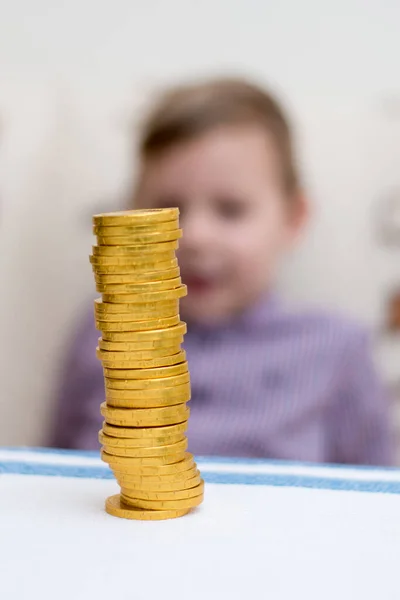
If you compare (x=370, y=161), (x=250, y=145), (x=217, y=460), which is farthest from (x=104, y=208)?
(x=217, y=460)

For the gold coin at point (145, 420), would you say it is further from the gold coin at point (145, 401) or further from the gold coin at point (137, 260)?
the gold coin at point (137, 260)

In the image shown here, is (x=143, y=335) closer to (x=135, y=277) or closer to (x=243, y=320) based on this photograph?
(x=135, y=277)

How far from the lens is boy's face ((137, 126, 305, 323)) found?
64.2 inches

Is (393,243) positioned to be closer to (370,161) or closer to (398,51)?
(370,161)

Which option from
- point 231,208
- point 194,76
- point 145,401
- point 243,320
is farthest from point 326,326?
point 145,401

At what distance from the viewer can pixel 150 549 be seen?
72 cm

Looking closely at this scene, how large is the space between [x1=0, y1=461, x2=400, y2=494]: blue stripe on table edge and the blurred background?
0.87 meters

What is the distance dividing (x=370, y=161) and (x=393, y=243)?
0.53 feet

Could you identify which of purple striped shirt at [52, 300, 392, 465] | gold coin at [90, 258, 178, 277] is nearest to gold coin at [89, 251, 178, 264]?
gold coin at [90, 258, 178, 277]

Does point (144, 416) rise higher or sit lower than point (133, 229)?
lower

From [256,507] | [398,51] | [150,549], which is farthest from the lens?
[398,51]

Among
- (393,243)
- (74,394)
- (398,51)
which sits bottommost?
(74,394)

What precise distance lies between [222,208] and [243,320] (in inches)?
7.9

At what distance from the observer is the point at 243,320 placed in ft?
5.42
